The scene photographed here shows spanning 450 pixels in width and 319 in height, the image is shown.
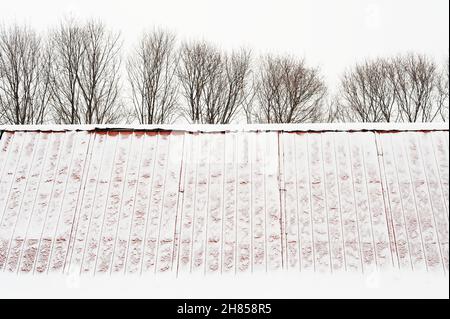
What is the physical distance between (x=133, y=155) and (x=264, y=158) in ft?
6.47

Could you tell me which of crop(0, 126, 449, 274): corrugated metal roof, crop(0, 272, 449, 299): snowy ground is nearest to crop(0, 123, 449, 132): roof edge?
crop(0, 126, 449, 274): corrugated metal roof

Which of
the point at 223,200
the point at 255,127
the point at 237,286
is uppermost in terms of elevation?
the point at 255,127

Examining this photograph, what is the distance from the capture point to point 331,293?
3.67 m

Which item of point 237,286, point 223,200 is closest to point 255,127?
point 223,200

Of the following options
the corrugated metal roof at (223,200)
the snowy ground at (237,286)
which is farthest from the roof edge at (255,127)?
the snowy ground at (237,286)

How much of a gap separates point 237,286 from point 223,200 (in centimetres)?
112

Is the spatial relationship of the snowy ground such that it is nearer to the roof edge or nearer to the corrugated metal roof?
the corrugated metal roof

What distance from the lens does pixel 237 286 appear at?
148 inches

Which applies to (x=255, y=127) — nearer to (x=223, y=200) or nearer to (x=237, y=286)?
(x=223, y=200)

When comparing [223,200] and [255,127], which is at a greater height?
[255,127]

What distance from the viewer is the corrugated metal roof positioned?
3.95 metres

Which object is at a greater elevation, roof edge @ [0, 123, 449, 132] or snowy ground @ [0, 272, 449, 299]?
roof edge @ [0, 123, 449, 132]

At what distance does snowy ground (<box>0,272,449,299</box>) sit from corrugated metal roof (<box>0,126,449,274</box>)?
0.11m
